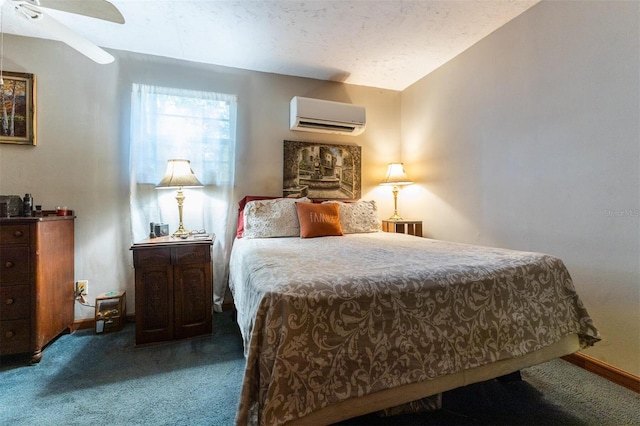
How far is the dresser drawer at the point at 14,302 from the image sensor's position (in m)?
1.73

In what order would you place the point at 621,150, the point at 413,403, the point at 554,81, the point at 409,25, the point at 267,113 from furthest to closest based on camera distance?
the point at 267,113 → the point at 409,25 → the point at 554,81 → the point at 621,150 → the point at 413,403

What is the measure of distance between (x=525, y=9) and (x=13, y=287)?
13.4 feet

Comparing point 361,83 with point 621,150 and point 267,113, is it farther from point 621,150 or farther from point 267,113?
point 621,150

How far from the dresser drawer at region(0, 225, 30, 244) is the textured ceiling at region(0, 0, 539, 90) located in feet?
4.76

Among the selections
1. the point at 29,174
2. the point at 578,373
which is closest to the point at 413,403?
the point at 578,373

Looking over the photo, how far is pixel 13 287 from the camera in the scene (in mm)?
1753

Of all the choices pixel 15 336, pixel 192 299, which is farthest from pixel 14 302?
pixel 192 299

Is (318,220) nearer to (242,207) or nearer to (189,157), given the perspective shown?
(242,207)

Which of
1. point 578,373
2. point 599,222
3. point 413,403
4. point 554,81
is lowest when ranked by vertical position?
point 578,373

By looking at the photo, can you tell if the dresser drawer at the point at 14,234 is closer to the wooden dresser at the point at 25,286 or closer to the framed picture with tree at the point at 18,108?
the wooden dresser at the point at 25,286

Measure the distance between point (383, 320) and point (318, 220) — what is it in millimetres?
1397

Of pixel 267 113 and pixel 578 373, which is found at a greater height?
pixel 267 113

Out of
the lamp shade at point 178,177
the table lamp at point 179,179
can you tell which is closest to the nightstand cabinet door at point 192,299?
the table lamp at point 179,179

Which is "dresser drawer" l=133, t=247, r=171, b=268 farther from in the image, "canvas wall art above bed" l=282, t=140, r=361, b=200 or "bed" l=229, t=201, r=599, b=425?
"canvas wall art above bed" l=282, t=140, r=361, b=200
